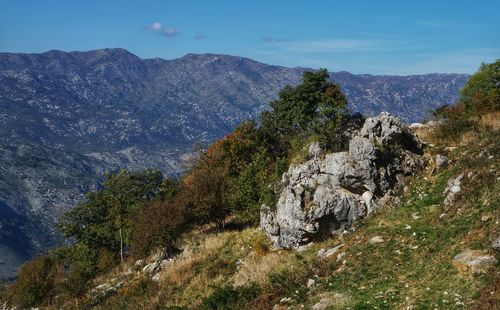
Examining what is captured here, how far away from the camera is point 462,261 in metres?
16.5

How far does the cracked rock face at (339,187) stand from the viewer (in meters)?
26.9

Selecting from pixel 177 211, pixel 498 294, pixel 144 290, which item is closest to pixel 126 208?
pixel 177 211

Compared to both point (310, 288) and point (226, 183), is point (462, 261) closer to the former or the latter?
point (310, 288)

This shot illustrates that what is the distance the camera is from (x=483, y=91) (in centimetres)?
4144

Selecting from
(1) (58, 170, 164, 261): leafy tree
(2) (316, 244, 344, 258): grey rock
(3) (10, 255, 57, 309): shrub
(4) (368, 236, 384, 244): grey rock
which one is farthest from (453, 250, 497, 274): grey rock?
(1) (58, 170, 164, 261): leafy tree

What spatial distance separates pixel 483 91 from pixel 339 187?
21.6m

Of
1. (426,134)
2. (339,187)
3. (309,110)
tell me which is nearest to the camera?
(339,187)

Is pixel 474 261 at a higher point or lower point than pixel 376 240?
higher

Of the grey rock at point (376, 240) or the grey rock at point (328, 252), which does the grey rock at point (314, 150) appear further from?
the grey rock at point (376, 240)

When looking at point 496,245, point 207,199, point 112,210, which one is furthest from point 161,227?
point 112,210

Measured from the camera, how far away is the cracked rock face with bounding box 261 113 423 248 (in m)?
26.9

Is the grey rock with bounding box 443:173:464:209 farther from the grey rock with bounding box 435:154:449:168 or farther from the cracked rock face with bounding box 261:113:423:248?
the cracked rock face with bounding box 261:113:423:248

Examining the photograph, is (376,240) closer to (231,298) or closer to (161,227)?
(231,298)

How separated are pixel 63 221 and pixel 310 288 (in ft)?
230
